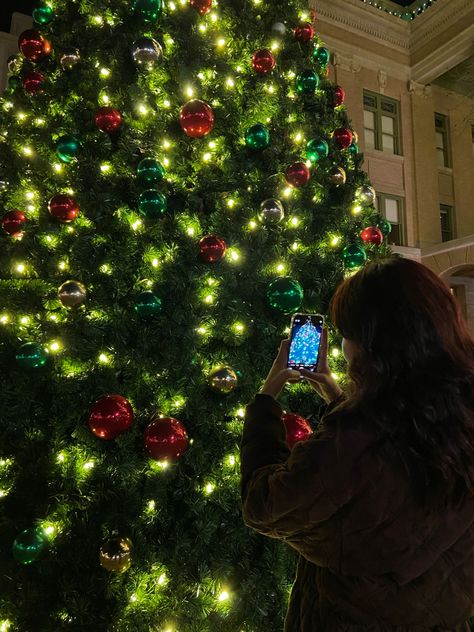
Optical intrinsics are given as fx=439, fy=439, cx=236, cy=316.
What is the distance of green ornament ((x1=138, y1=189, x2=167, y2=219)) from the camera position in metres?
2.34

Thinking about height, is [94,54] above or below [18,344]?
above

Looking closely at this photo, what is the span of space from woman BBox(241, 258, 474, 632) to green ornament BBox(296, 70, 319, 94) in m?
2.40

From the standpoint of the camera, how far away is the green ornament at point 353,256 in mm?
2791

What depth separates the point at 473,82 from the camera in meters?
13.6

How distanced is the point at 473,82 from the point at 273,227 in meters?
14.6

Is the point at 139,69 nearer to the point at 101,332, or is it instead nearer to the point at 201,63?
the point at 201,63

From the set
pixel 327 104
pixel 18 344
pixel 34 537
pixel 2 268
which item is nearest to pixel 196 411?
pixel 34 537

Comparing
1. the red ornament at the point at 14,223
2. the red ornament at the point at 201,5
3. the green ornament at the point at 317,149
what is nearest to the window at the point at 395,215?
Answer: the green ornament at the point at 317,149

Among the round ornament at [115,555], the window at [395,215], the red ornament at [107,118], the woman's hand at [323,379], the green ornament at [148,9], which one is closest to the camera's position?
the woman's hand at [323,379]

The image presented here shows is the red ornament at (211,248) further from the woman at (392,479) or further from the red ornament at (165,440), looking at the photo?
the woman at (392,479)

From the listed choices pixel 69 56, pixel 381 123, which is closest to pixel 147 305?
pixel 69 56

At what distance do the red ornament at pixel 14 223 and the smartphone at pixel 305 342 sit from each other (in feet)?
6.21

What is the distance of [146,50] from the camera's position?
8.34 feet

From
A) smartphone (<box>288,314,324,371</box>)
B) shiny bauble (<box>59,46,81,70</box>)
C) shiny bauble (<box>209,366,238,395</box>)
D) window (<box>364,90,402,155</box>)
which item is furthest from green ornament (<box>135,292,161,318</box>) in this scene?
window (<box>364,90,402,155</box>)
